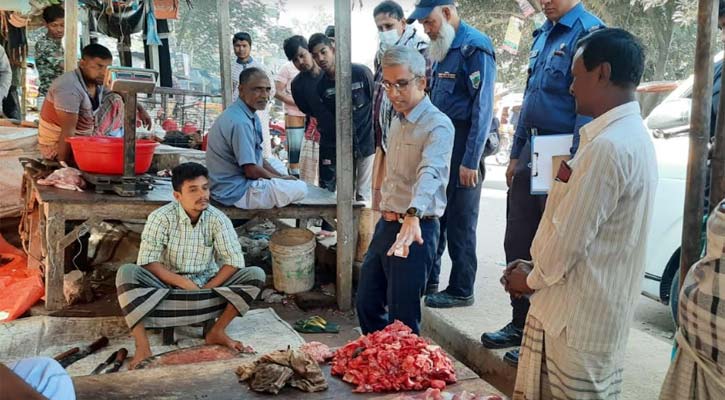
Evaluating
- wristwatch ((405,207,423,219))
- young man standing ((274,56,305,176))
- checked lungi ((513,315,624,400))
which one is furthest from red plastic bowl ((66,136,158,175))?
checked lungi ((513,315,624,400))

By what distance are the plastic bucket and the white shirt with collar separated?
3.79 meters

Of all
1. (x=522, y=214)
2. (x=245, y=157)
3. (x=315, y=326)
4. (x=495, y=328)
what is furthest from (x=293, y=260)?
(x=522, y=214)

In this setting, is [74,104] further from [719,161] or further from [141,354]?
[719,161]

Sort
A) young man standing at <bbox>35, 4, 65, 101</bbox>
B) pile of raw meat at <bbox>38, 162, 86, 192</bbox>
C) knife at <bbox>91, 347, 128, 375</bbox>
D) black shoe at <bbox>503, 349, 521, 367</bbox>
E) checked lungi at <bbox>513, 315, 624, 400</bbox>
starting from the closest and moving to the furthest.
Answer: checked lungi at <bbox>513, 315, 624, 400</bbox>, black shoe at <bbox>503, 349, 521, 367</bbox>, knife at <bbox>91, 347, 128, 375</bbox>, pile of raw meat at <bbox>38, 162, 86, 192</bbox>, young man standing at <bbox>35, 4, 65, 101</bbox>

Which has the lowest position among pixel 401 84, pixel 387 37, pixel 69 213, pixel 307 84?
pixel 69 213

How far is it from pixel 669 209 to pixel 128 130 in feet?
15.0

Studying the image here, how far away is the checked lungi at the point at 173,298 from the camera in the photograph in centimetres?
423

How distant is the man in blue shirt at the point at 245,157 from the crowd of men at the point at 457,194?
0.05 feet

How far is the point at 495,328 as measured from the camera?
4.19 meters

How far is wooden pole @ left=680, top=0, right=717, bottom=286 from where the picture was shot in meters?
2.60

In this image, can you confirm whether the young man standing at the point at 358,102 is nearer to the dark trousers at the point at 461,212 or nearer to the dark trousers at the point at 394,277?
the dark trousers at the point at 461,212

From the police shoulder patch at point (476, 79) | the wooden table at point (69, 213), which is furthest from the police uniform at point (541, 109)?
the wooden table at point (69, 213)

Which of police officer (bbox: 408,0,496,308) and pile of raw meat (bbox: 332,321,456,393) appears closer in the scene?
pile of raw meat (bbox: 332,321,456,393)

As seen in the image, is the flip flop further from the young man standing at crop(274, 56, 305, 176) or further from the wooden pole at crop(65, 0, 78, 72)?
the wooden pole at crop(65, 0, 78, 72)
